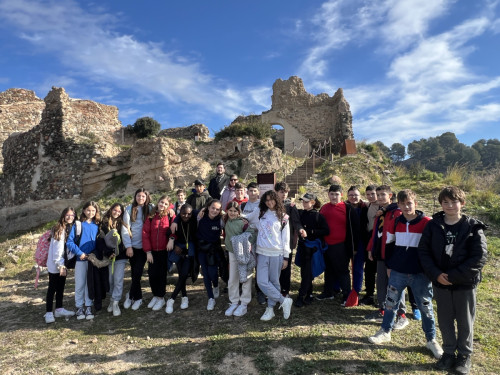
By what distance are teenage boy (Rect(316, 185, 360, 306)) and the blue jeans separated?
1052mm

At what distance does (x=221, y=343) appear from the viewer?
147 inches

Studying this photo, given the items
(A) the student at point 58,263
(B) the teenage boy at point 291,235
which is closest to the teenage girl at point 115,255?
(A) the student at point 58,263

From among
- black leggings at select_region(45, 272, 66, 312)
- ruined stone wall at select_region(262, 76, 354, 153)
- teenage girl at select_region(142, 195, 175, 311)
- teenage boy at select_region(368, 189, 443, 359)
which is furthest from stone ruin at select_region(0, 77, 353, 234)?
teenage boy at select_region(368, 189, 443, 359)

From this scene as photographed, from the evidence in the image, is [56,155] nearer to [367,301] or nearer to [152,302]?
[152,302]

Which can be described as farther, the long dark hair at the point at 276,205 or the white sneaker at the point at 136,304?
the white sneaker at the point at 136,304

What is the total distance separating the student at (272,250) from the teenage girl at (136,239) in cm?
202

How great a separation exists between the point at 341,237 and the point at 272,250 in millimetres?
1147

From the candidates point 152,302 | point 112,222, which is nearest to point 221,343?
point 152,302

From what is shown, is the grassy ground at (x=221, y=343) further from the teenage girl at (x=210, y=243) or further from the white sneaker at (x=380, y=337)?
the teenage girl at (x=210, y=243)

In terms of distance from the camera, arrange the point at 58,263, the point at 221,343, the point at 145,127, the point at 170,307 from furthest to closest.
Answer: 1. the point at 145,127
2. the point at 170,307
3. the point at 58,263
4. the point at 221,343

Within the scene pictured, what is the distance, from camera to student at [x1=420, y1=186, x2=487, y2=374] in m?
2.96

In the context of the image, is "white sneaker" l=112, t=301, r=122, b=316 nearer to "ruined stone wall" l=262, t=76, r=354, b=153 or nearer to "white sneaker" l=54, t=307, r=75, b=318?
"white sneaker" l=54, t=307, r=75, b=318

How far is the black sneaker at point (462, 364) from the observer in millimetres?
3000

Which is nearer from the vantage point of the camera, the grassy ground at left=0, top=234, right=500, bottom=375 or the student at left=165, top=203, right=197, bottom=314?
the grassy ground at left=0, top=234, right=500, bottom=375
